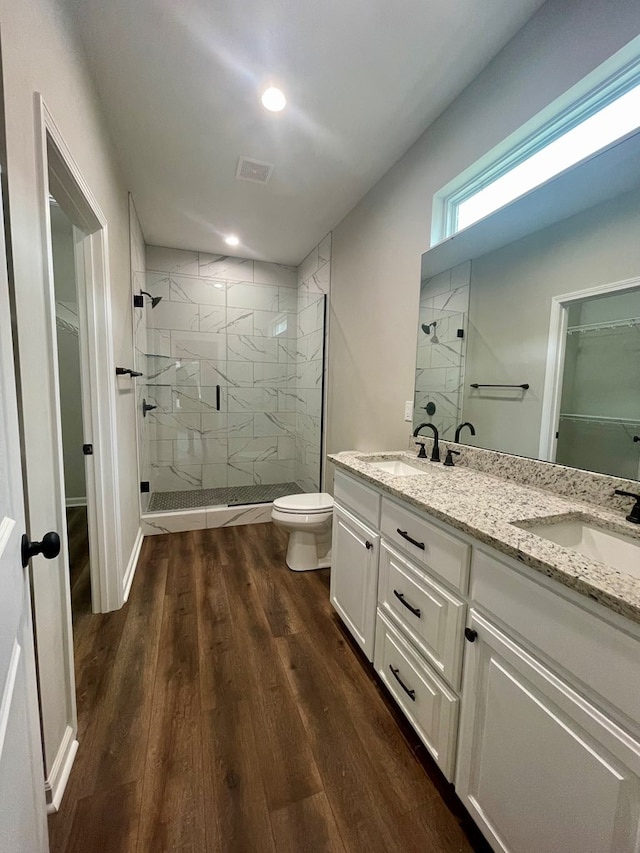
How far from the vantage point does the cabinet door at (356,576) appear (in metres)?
1.50

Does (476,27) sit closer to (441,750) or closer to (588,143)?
(588,143)

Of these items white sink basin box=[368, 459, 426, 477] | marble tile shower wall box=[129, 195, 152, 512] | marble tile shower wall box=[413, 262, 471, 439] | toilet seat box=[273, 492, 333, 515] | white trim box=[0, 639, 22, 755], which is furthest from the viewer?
marble tile shower wall box=[129, 195, 152, 512]

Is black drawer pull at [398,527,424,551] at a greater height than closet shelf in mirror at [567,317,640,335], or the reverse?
closet shelf in mirror at [567,317,640,335]

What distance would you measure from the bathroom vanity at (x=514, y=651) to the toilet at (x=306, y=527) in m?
0.86

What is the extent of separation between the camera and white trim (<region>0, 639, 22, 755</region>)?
0.52 m

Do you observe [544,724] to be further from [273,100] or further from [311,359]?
[311,359]

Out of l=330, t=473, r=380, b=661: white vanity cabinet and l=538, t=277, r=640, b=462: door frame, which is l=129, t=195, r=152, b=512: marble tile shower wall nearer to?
l=330, t=473, r=380, b=661: white vanity cabinet

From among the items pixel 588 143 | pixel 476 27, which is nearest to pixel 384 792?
pixel 588 143

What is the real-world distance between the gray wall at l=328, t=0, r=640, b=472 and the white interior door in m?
1.79

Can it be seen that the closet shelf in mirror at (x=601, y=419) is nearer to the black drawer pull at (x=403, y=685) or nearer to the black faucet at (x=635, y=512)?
the black faucet at (x=635, y=512)

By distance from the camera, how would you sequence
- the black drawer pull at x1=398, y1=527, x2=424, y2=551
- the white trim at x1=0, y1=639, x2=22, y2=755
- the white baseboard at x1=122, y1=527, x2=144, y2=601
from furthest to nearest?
the white baseboard at x1=122, y1=527, x2=144, y2=601 < the black drawer pull at x1=398, y1=527, x2=424, y2=551 < the white trim at x1=0, y1=639, x2=22, y2=755

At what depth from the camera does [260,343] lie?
3938mm

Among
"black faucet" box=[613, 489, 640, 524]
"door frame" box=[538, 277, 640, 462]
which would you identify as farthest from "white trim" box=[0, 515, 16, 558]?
"door frame" box=[538, 277, 640, 462]

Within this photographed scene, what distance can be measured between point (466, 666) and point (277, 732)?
79 centimetres
